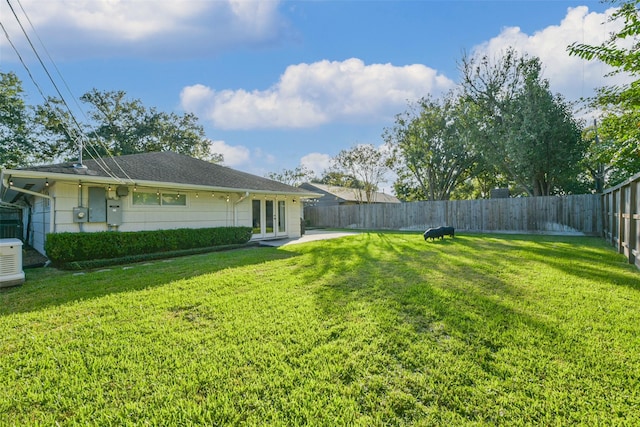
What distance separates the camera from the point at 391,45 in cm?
1089

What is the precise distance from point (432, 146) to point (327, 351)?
2265 cm

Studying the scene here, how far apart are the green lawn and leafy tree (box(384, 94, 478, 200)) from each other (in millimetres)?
18461

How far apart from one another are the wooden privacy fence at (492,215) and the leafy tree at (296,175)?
625 inches

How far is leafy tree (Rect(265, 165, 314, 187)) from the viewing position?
3547 cm

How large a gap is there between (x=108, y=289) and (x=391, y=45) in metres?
11.9

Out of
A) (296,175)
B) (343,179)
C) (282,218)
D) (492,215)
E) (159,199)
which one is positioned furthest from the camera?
(296,175)

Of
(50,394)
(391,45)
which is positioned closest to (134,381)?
(50,394)

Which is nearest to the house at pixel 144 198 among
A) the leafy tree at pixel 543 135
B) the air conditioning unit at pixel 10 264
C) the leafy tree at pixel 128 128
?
the air conditioning unit at pixel 10 264

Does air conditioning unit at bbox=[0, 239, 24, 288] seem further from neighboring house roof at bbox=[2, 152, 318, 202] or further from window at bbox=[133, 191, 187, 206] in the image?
window at bbox=[133, 191, 187, 206]

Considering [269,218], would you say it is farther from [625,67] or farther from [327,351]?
[625,67]

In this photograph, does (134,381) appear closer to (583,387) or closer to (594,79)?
(583,387)

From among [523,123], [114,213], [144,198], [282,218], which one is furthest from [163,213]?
[523,123]

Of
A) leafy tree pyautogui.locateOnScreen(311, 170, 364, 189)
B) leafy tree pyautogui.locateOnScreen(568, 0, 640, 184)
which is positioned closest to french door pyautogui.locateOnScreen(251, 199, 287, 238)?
leafy tree pyautogui.locateOnScreen(568, 0, 640, 184)

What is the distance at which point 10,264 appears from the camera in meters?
4.95
